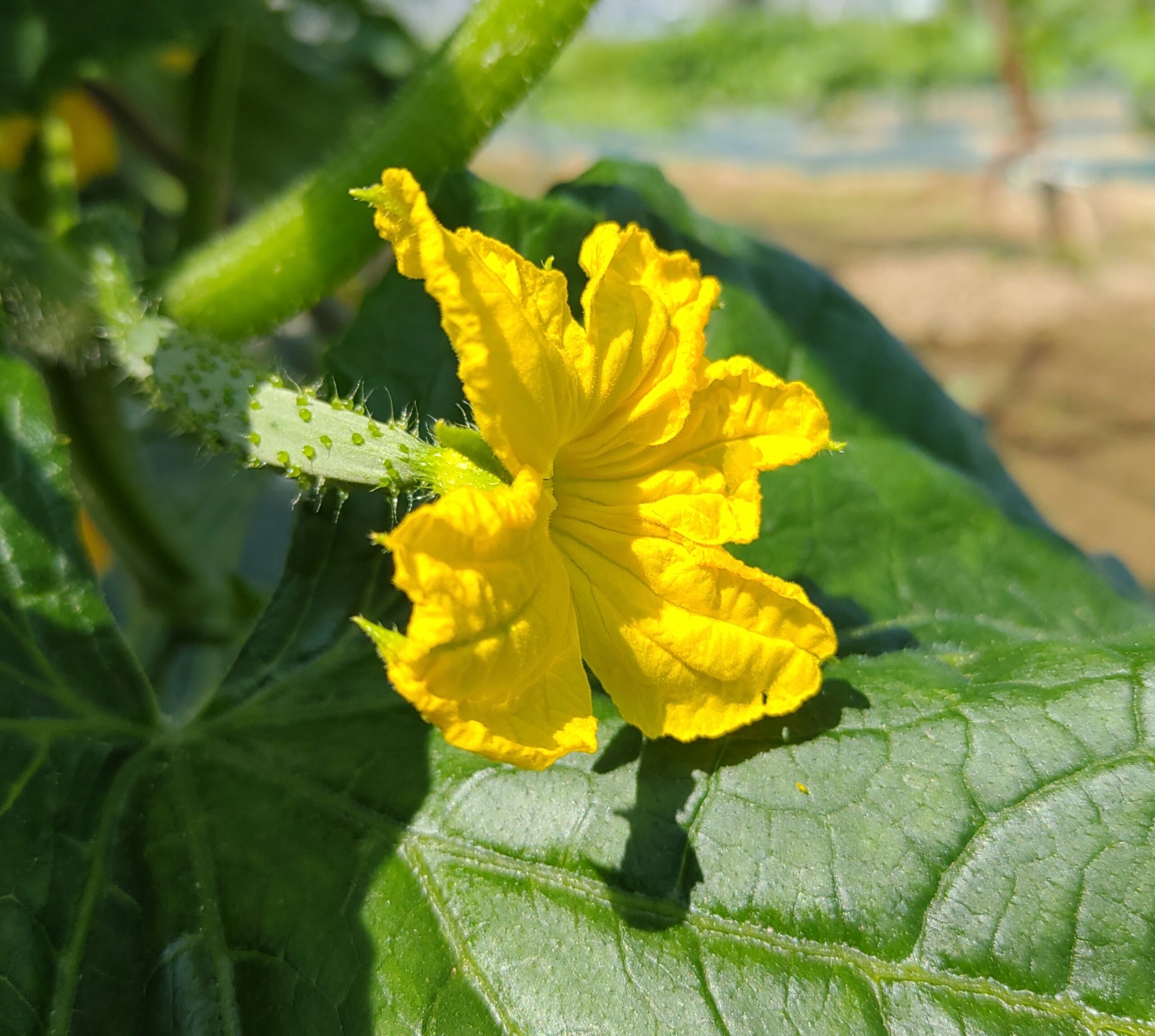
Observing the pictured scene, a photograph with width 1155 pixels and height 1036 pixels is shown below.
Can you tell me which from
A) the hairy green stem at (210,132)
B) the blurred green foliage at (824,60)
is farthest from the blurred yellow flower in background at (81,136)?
the blurred green foliage at (824,60)

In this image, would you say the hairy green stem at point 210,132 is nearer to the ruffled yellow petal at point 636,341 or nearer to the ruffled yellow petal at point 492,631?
the ruffled yellow petal at point 636,341

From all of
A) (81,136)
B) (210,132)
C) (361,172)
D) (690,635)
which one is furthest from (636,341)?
(81,136)

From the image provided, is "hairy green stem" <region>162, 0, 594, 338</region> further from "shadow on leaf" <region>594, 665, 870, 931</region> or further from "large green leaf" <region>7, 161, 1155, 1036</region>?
"shadow on leaf" <region>594, 665, 870, 931</region>

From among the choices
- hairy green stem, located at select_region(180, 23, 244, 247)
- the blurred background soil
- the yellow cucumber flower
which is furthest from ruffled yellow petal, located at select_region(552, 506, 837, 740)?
the blurred background soil

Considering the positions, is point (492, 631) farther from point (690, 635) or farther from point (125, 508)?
point (125, 508)

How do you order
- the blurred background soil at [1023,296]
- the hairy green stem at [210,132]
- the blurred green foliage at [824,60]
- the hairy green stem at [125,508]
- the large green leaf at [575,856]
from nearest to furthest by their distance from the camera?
the large green leaf at [575,856], the hairy green stem at [125,508], the hairy green stem at [210,132], the blurred background soil at [1023,296], the blurred green foliage at [824,60]
